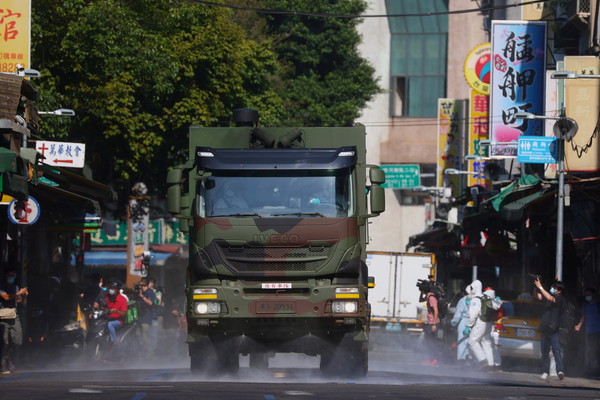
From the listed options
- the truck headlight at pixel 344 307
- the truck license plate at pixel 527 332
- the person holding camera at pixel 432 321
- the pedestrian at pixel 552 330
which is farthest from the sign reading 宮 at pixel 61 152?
the truck headlight at pixel 344 307

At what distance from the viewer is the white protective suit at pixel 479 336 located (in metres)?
25.6

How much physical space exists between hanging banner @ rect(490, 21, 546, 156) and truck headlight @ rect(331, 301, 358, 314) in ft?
59.3

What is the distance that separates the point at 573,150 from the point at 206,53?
14370 mm

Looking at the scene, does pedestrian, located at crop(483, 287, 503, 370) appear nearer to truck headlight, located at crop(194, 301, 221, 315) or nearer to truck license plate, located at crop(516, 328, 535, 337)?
truck license plate, located at crop(516, 328, 535, 337)

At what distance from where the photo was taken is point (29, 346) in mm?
27328

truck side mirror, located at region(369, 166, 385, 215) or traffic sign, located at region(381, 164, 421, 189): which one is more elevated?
traffic sign, located at region(381, 164, 421, 189)

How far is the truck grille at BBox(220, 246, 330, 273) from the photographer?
54.9 ft

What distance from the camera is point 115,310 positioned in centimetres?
2791

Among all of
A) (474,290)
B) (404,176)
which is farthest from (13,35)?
(404,176)

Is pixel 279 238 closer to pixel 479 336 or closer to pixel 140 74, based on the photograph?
pixel 479 336

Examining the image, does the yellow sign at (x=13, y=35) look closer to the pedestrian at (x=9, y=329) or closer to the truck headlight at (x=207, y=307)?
the pedestrian at (x=9, y=329)

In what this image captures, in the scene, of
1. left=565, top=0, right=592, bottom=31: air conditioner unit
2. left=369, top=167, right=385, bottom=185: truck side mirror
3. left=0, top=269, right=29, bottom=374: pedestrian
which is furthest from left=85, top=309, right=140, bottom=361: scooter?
left=565, top=0, right=592, bottom=31: air conditioner unit

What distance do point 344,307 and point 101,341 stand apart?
1179cm

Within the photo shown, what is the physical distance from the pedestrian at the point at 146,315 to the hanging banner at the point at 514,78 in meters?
11.2
